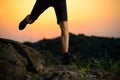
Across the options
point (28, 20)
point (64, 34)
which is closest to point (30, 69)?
point (64, 34)

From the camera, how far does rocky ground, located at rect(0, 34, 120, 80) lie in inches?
258

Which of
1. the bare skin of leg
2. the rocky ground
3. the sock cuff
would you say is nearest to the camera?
the rocky ground

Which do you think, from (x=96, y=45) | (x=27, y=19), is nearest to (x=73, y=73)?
(x=27, y=19)

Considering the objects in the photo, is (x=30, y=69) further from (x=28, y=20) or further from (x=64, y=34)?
(x=28, y=20)

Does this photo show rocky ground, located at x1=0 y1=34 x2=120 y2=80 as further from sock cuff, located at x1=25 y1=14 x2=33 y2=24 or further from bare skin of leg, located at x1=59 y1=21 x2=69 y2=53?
sock cuff, located at x1=25 y1=14 x2=33 y2=24

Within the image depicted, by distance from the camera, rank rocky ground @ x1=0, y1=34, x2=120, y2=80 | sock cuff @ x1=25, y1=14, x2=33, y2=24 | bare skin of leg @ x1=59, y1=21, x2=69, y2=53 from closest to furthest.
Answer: rocky ground @ x1=0, y1=34, x2=120, y2=80, bare skin of leg @ x1=59, y1=21, x2=69, y2=53, sock cuff @ x1=25, y1=14, x2=33, y2=24

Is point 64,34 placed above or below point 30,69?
above

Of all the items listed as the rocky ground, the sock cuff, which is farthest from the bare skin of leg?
the sock cuff

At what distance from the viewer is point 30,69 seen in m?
7.59

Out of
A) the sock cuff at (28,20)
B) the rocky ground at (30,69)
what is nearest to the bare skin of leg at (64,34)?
the rocky ground at (30,69)

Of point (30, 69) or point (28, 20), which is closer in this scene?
point (30, 69)

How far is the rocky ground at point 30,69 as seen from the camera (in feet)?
21.5

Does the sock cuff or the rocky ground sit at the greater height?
the sock cuff

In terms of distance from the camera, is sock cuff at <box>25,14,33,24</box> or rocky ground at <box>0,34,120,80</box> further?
sock cuff at <box>25,14,33,24</box>
